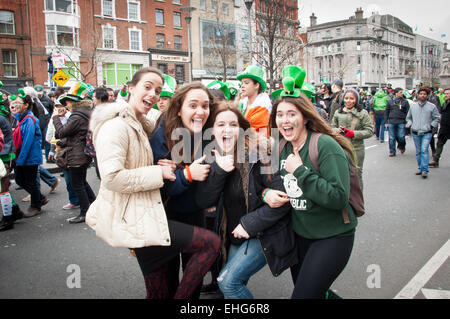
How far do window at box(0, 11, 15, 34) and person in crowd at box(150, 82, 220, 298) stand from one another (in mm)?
31612

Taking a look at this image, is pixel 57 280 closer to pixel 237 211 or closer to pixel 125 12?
pixel 237 211

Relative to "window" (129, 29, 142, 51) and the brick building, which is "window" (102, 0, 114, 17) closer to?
"window" (129, 29, 142, 51)

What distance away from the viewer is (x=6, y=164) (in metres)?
5.21

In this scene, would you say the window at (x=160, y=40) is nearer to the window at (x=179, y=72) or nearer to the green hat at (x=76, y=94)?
the window at (x=179, y=72)

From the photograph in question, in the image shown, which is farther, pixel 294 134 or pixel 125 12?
pixel 125 12

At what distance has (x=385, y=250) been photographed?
4145mm

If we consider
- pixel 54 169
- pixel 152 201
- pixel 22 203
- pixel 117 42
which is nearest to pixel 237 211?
pixel 152 201

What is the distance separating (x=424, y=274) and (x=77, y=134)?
4916mm

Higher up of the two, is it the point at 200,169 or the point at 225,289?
the point at 200,169

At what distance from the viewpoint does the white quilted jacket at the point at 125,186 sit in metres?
2.07

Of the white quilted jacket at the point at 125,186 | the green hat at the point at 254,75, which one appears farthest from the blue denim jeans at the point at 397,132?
the white quilted jacket at the point at 125,186

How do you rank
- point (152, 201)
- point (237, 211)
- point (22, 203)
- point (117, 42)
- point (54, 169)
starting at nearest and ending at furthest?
point (152, 201) → point (237, 211) → point (22, 203) → point (54, 169) → point (117, 42)

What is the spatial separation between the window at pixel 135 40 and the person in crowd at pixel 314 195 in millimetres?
Answer: 33832

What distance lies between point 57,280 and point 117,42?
32348mm
